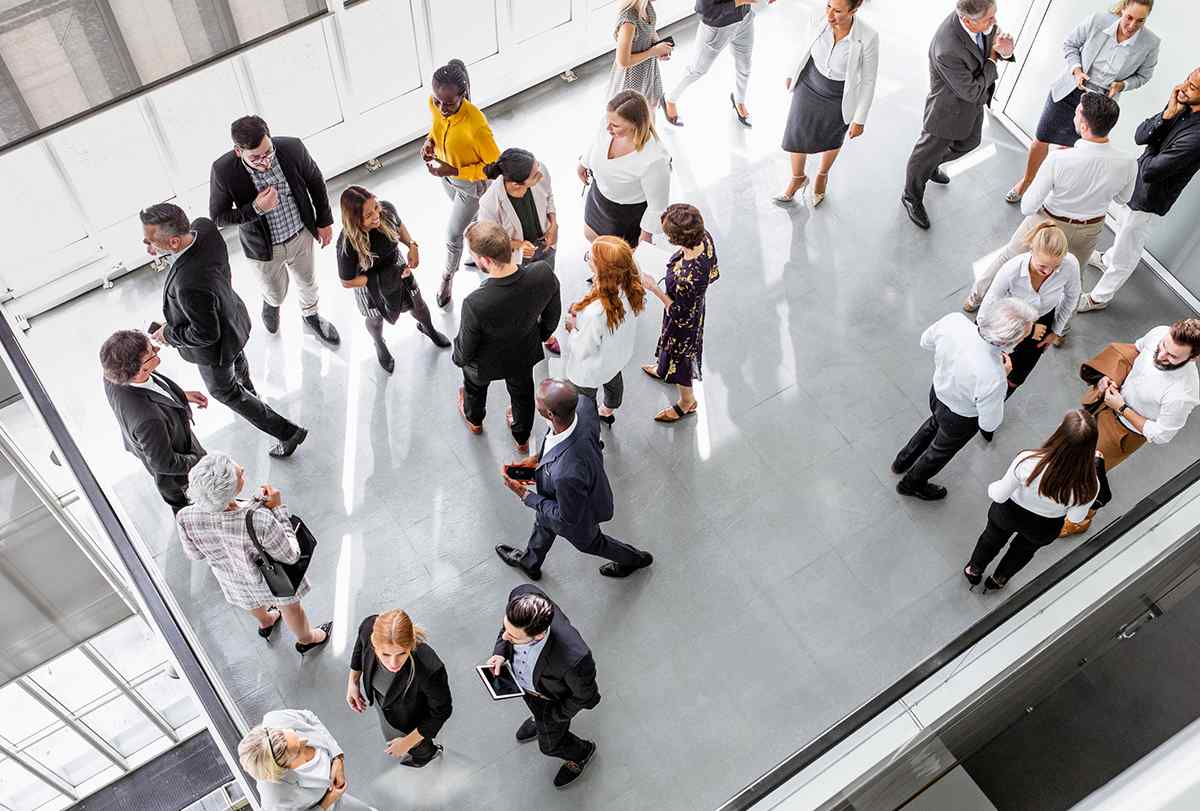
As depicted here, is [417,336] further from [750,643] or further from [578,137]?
[750,643]

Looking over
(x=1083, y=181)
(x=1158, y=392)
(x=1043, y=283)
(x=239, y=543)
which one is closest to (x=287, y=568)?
(x=239, y=543)

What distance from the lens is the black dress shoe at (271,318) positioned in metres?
6.77

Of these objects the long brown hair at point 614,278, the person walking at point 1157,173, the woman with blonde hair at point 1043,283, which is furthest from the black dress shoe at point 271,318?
the person walking at point 1157,173

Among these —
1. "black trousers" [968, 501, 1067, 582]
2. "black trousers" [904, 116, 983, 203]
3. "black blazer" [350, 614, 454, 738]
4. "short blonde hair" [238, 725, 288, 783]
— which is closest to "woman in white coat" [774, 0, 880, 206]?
"black trousers" [904, 116, 983, 203]

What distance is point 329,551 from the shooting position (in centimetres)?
597

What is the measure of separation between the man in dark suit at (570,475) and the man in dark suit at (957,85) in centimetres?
362

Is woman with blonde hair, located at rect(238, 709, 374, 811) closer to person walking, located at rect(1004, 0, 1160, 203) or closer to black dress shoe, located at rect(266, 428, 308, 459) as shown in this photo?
black dress shoe, located at rect(266, 428, 308, 459)

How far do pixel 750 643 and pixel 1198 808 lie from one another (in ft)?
10.5

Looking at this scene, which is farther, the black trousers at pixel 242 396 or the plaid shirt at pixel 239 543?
the black trousers at pixel 242 396

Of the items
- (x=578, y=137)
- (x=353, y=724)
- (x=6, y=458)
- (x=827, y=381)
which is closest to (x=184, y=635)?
(x=353, y=724)

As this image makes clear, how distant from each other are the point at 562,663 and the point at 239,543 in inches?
65.1

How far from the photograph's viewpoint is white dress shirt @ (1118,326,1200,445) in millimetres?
5141

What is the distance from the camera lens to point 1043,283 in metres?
5.57

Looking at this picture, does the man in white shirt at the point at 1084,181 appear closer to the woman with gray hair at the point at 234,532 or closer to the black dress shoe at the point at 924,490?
the black dress shoe at the point at 924,490
